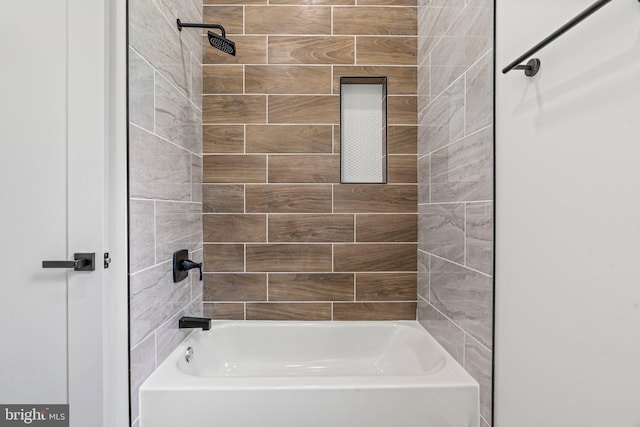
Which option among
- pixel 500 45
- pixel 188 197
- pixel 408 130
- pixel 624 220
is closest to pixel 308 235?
pixel 188 197

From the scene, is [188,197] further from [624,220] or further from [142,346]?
[624,220]

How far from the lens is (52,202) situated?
981 millimetres

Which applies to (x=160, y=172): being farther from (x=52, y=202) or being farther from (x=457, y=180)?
(x=457, y=180)

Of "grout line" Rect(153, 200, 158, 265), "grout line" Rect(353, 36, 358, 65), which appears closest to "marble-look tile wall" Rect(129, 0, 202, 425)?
"grout line" Rect(153, 200, 158, 265)

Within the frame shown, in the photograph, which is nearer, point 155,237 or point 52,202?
point 52,202

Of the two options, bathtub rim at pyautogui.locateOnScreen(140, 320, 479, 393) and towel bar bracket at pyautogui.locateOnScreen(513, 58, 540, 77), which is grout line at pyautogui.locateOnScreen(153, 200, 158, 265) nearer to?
bathtub rim at pyautogui.locateOnScreen(140, 320, 479, 393)

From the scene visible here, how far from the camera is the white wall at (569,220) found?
1.94 ft

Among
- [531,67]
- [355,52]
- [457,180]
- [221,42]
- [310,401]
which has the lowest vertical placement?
[310,401]

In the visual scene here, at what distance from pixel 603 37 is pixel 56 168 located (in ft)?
4.65

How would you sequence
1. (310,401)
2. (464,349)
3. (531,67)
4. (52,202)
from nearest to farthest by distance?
(531,67) < (52,202) < (310,401) < (464,349)

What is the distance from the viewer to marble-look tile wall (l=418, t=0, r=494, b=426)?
42.7 inches

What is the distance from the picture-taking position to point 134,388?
1103 mm

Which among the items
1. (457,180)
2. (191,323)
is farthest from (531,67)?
(191,323)

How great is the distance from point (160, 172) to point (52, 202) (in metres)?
0.40
